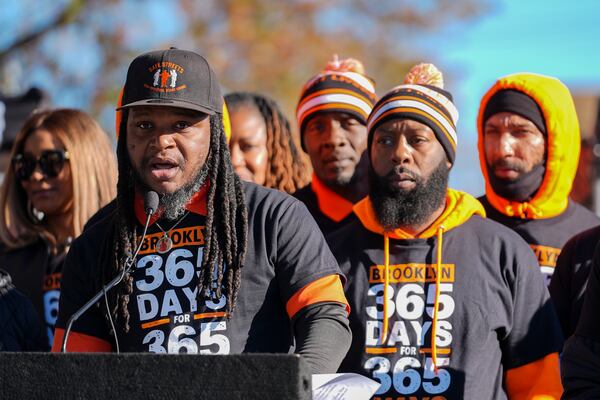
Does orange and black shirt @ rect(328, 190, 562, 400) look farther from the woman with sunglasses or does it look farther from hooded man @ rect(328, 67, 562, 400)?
the woman with sunglasses

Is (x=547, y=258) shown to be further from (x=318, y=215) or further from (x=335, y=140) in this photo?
(x=335, y=140)

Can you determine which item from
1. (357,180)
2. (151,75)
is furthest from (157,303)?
(357,180)

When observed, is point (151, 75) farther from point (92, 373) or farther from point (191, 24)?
point (191, 24)

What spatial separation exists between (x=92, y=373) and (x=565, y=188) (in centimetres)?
351

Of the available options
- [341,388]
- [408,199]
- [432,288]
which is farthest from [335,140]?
[341,388]

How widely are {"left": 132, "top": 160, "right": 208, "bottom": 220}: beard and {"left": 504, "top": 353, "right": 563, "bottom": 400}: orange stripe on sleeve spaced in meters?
1.53

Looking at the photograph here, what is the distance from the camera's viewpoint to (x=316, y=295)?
3.37 metres

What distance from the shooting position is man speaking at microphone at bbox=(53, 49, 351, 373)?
11.4ft

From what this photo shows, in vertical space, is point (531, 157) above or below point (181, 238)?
above

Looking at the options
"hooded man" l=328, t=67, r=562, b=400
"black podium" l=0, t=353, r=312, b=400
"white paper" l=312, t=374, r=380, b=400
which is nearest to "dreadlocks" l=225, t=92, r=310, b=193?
"hooded man" l=328, t=67, r=562, b=400

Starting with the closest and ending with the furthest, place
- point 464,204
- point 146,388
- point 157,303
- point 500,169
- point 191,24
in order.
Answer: point 146,388
point 157,303
point 464,204
point 500,169
point 191,24

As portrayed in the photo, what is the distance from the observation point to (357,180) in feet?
18.1

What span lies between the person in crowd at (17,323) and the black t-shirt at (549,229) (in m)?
2.52

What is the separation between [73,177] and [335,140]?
1542 millimetres
